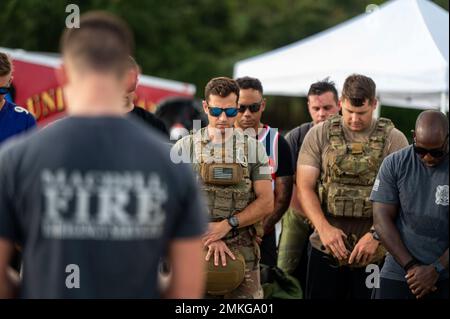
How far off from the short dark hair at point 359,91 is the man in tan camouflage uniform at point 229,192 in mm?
838

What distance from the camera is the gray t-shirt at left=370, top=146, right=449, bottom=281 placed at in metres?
4.76

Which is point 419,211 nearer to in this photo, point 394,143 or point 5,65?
point 394,143

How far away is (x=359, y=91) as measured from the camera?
5699mm

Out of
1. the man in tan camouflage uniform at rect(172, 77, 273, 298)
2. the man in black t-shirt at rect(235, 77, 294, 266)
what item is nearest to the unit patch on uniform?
the man in tan camouflage uniform at rect(172, 77, 273, 298)

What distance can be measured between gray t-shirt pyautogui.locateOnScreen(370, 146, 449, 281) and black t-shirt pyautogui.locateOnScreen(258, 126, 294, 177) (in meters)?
1.42

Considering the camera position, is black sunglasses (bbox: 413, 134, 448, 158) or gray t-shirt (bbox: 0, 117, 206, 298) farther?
black sunglasses (bbox: 413, 134, 448, 158)

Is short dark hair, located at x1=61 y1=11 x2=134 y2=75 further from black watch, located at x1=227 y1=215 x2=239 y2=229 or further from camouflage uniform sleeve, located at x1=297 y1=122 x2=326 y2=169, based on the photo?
camouflage uniform sleeve, located at x1=297 y1=122 x2=326 y2=169

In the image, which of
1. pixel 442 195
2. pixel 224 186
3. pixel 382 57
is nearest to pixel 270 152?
pixel 224 186

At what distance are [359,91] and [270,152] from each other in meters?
0.93

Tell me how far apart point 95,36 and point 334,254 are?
3.44m

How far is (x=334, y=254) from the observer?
18.6ft

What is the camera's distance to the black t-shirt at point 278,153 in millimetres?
6266

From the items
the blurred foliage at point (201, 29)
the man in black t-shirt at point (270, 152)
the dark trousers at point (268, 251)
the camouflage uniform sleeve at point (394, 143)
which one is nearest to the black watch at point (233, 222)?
the man in black t-shirt at point (270, 152)

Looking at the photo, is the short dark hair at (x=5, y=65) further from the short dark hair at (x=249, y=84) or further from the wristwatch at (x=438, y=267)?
the wristwatch at (x=438, y=267)
